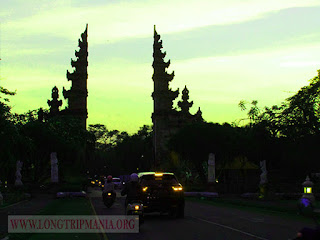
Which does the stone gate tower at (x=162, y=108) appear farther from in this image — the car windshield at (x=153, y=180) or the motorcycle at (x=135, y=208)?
the motorcycle at (x=135, y=208)

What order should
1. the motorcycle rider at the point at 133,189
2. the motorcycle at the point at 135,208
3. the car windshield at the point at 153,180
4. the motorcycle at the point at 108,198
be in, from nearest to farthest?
the motorcycle at the point at 135,208 < the motorcycle rider at the point at 133,189 < the car windshield at the point at 153,180 < the motorcycle at the point at 108,198

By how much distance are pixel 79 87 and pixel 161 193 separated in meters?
68.2

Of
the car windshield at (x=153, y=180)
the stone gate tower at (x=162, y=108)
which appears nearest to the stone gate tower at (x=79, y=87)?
the stone gate tower at (x=162, y=108)

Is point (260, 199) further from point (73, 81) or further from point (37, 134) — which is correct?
point (73, 81)

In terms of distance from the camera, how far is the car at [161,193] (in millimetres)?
21312

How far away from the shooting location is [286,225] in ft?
61.2

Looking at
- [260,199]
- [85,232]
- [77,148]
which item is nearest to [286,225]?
[85,232]

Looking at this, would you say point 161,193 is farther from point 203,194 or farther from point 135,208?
point 203,194

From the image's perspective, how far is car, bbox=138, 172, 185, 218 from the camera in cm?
2131

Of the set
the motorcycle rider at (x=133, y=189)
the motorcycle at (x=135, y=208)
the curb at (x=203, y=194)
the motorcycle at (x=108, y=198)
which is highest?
the motorcycle rider at (x=133, y=189)

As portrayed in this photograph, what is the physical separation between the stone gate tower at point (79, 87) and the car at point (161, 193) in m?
64.2

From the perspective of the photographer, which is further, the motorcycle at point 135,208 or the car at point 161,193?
the car at point 161,193

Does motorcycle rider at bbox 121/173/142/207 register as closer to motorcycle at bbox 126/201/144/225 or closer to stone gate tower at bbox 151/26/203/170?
motorcycle at bbox 126/201/144/225

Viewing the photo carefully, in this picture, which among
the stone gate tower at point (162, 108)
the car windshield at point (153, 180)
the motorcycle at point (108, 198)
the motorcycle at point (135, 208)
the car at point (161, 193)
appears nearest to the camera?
the motorcycle at point (135, 208)
